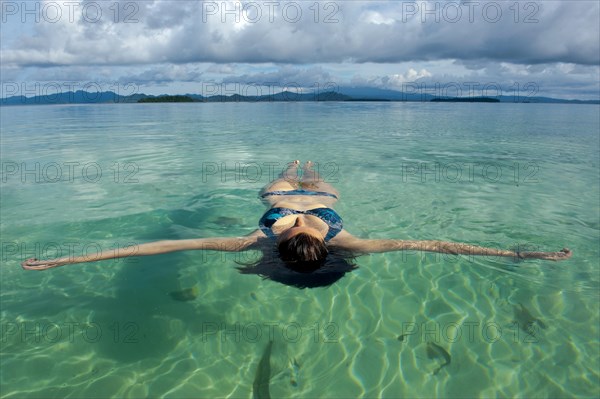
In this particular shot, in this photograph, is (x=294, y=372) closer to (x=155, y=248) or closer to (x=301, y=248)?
(x=301, y=248)

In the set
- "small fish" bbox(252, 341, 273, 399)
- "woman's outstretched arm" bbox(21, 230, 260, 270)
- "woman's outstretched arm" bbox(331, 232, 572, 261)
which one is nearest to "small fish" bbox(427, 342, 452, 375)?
"woman's outstretched arm" bbox(331, 232, 572, 261)

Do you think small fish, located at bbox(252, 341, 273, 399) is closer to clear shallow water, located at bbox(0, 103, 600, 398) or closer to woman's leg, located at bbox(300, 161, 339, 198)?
clear shallow water, located at bbox(0, 103, 600, 398)

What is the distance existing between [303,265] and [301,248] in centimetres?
22

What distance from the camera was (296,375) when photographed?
13.0ft

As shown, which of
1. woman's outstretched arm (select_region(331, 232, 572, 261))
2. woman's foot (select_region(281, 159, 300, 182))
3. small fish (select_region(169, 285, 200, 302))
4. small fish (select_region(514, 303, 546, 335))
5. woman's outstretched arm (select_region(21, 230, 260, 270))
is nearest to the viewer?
woman's outstretched arm (select_region(21, 230, 260, 270))

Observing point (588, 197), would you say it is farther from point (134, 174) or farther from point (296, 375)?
point (134, 174)

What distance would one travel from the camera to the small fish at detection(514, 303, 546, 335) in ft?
14.9

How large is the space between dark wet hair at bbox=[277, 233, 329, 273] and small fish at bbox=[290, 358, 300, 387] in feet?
3.30

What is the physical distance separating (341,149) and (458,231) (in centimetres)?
1009

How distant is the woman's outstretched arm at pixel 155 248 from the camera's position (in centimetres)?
441

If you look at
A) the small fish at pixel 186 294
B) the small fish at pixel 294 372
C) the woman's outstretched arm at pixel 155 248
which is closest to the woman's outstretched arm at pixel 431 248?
the woman's outstretched arm at pixel 155 248

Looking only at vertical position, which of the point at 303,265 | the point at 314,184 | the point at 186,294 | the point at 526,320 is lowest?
the point at 526,320

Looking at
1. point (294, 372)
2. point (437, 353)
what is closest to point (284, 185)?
point (294, 372)

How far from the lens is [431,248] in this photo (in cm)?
504
